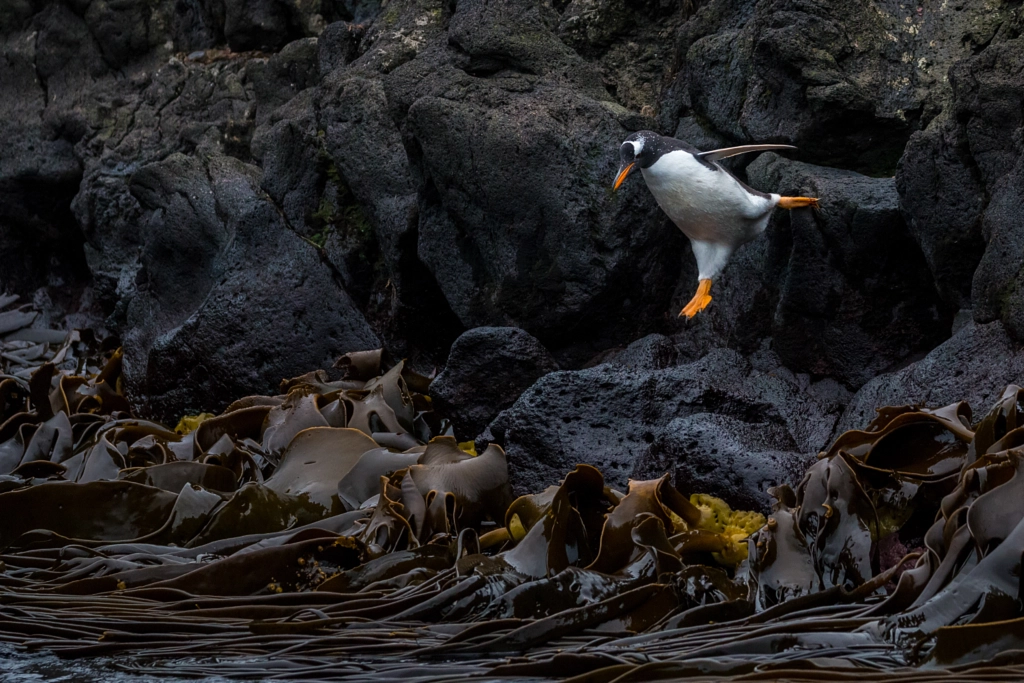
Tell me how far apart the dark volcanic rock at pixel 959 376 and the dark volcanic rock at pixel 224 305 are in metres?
3.06

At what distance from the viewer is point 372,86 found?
6445 millimetres

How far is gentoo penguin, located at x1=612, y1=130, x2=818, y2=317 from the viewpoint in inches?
177

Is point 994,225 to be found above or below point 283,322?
above

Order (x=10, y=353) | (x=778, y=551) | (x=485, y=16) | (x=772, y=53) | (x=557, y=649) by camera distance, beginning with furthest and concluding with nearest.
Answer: (x=10, y=353), (x=485, y=16), (x=772, y=53), (x=778, y=551), (x=557, y=649)

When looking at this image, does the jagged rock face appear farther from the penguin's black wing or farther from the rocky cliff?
the penguin's black wing

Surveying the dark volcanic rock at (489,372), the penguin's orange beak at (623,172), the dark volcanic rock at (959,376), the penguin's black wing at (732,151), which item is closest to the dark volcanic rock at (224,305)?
the dark volcanic rock at (489,372)

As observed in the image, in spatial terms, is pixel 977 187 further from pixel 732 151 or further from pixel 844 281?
pixel 732 151

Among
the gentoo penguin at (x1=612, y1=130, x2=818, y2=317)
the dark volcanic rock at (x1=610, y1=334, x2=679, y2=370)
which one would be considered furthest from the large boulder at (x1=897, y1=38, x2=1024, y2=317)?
the dark volcanic rock at (x1=610, y1=334, x2=679, y2=370)

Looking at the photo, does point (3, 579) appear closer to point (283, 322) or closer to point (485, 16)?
point (283, 322)

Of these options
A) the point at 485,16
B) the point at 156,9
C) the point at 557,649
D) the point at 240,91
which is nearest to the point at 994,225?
the point at 557,649

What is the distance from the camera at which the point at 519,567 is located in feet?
10.6

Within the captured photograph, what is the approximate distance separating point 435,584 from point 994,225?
2.51 meters

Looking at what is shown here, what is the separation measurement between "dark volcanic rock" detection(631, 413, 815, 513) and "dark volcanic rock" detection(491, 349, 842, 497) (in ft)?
0.39

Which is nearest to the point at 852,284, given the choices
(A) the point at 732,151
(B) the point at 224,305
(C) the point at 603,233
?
(A) the point at 732,151
